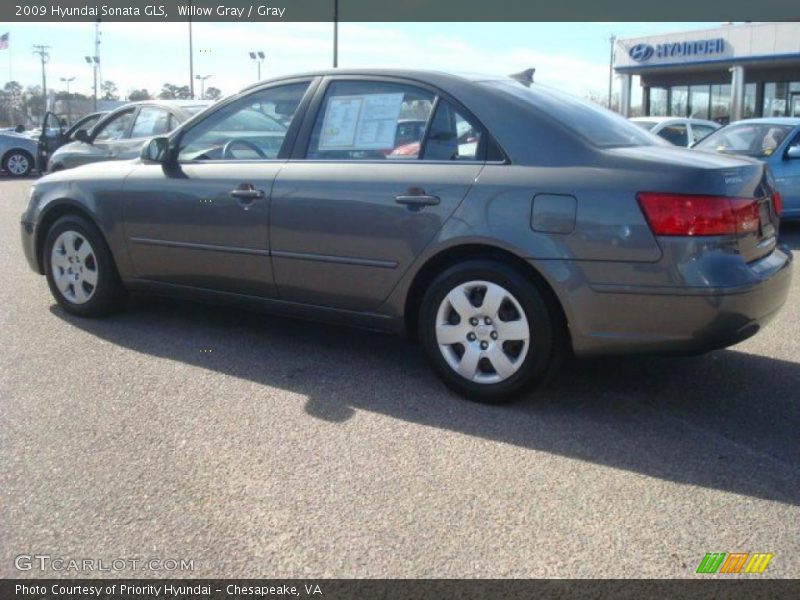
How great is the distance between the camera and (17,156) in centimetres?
2216

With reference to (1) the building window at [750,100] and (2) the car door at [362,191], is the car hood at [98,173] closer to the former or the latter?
(2) the car door at [362,191]

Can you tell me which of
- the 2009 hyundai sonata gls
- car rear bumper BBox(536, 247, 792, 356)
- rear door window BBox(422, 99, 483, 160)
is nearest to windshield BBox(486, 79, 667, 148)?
the 2009 hyundai sonata gls

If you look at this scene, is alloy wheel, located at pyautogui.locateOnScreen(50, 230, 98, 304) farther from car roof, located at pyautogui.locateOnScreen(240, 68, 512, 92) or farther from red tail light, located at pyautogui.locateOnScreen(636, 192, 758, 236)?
red tail light, located at pyautogui.locateOnScreen(636, 192, 758, 236)

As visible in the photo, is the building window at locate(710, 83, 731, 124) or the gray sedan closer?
the gray sedan

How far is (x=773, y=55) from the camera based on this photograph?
99.2 feet

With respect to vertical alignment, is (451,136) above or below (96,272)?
above

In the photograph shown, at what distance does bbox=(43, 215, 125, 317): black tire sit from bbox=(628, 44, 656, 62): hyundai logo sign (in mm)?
31926

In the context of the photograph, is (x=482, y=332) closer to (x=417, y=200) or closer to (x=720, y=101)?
(x=417, y=200)

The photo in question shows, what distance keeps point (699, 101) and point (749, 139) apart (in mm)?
26008

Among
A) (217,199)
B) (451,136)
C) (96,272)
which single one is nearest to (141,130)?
(96,272)

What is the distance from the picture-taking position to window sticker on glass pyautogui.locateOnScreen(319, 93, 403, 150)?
4613 millimetres

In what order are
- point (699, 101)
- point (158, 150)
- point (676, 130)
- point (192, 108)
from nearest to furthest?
point (158, 150), point (192, 108), point (676, 130), point (699, 101)

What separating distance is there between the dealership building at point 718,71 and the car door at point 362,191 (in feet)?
93.6

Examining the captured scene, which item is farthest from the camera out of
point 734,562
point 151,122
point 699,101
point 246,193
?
point 699,101
